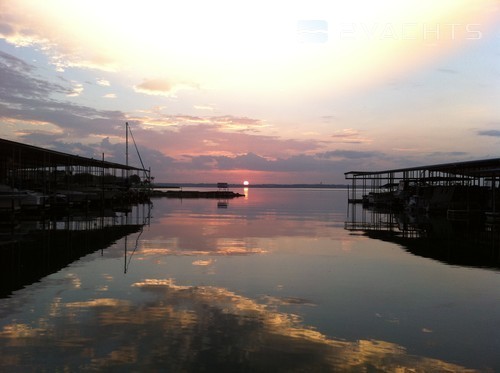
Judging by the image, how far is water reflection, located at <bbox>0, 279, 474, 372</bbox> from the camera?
22.4 feet

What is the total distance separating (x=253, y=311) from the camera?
9.74 metres

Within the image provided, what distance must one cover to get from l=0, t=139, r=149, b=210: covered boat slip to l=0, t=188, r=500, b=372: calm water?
19.1m

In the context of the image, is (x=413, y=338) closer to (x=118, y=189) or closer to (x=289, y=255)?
(x=289, y=255)

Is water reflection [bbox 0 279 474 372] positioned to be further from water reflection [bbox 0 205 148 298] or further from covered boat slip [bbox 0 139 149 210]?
covered boat slip [bbox 0 139 149 210]

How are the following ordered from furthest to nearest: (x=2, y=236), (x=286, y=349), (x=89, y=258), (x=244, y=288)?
1. (x=2, y=236)
2. (x=89, y=258)
3. (x=244, y=288)
4. (x=286, y=349)

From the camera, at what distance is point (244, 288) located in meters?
12.0

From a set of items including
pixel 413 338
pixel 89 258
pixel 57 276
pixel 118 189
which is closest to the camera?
pixel 413 338

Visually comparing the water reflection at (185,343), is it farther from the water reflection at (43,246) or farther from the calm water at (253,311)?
the water reflection at (43,246)

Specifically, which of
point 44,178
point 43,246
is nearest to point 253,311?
point 43,246

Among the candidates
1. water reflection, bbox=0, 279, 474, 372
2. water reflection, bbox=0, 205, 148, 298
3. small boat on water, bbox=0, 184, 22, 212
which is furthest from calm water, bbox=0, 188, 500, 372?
small boat on water, bbox=0, 184, 22, 212

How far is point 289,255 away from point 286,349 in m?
10.1

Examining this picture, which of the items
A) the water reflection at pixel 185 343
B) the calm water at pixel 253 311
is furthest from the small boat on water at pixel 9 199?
the water reflection at pixel 185 343

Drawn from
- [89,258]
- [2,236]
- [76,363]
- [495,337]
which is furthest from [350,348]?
[2,236]

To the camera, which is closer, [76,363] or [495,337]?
[76,363]
